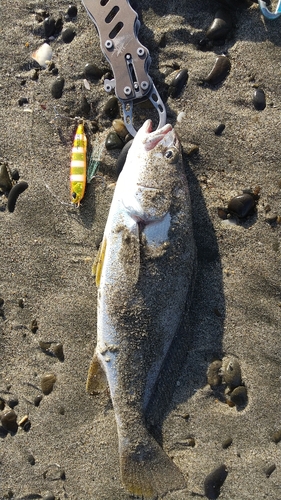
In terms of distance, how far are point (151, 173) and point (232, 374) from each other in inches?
78.9

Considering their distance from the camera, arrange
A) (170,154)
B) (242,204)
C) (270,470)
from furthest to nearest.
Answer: (242,204) → (270,470) → (170,154)

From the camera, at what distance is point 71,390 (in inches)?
159

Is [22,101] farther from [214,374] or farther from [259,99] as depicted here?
[214,374]

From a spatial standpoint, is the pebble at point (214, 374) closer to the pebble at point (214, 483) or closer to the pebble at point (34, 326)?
the pebble at point (214, 483)

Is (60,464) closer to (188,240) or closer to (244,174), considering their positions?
(188,240)

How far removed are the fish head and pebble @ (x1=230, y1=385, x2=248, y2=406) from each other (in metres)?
1.78

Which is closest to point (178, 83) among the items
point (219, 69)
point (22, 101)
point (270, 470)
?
point (219, 69)

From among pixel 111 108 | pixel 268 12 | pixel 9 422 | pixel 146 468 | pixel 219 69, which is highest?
pixel 268 12

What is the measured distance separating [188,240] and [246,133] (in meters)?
1.23

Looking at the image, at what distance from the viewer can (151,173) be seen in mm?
3670

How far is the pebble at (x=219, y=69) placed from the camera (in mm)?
4043

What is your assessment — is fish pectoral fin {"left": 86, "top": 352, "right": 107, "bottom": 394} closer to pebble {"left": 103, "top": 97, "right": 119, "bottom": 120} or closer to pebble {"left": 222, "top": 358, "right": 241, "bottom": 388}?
pebble {"left": 222, "top": 358, "right": 241, "bottom": 388}

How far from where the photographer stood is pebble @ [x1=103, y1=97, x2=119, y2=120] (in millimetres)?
4145

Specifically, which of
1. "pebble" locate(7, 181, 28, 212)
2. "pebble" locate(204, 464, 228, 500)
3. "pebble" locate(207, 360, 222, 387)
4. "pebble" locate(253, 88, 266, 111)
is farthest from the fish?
"pebble" locate(7, 181, 28, 212)
